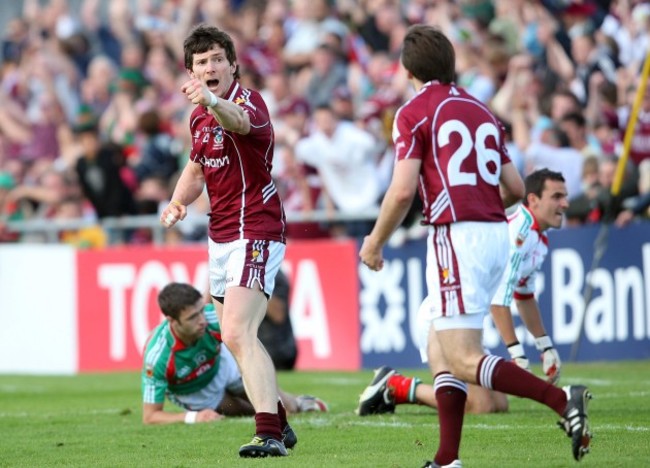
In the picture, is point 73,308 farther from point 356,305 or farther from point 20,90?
point 20,90

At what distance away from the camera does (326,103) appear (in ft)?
57.0

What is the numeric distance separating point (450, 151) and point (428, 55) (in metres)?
0.50

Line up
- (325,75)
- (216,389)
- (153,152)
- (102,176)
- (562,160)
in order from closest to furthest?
(216,389)
(562,160)
(102,176)
(325,75)
(153,152)

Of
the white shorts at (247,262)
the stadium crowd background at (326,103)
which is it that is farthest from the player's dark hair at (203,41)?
the stadium crowd background at (326,103)

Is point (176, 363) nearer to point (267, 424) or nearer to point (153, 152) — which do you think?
point (267, 424)

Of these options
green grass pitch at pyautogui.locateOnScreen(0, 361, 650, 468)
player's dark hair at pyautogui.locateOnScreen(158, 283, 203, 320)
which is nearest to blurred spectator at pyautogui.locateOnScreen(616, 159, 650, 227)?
green grass pitch at pyautogui.locateOnScreen(0, 361, 650, 468)

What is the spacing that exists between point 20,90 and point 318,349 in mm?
10088

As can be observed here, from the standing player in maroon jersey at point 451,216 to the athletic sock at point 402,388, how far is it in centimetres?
Answer: 337

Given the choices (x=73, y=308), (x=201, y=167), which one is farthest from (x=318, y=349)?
(x=201, y=167)

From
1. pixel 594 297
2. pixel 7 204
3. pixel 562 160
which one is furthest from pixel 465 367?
pixel 7 204

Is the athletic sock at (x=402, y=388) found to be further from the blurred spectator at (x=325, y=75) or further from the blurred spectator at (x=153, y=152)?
the blurred spectator at (x=153, y=152)

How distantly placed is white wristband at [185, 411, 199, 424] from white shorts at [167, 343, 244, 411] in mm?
275

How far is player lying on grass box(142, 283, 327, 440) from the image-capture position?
33.0 ft

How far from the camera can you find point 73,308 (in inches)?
701
